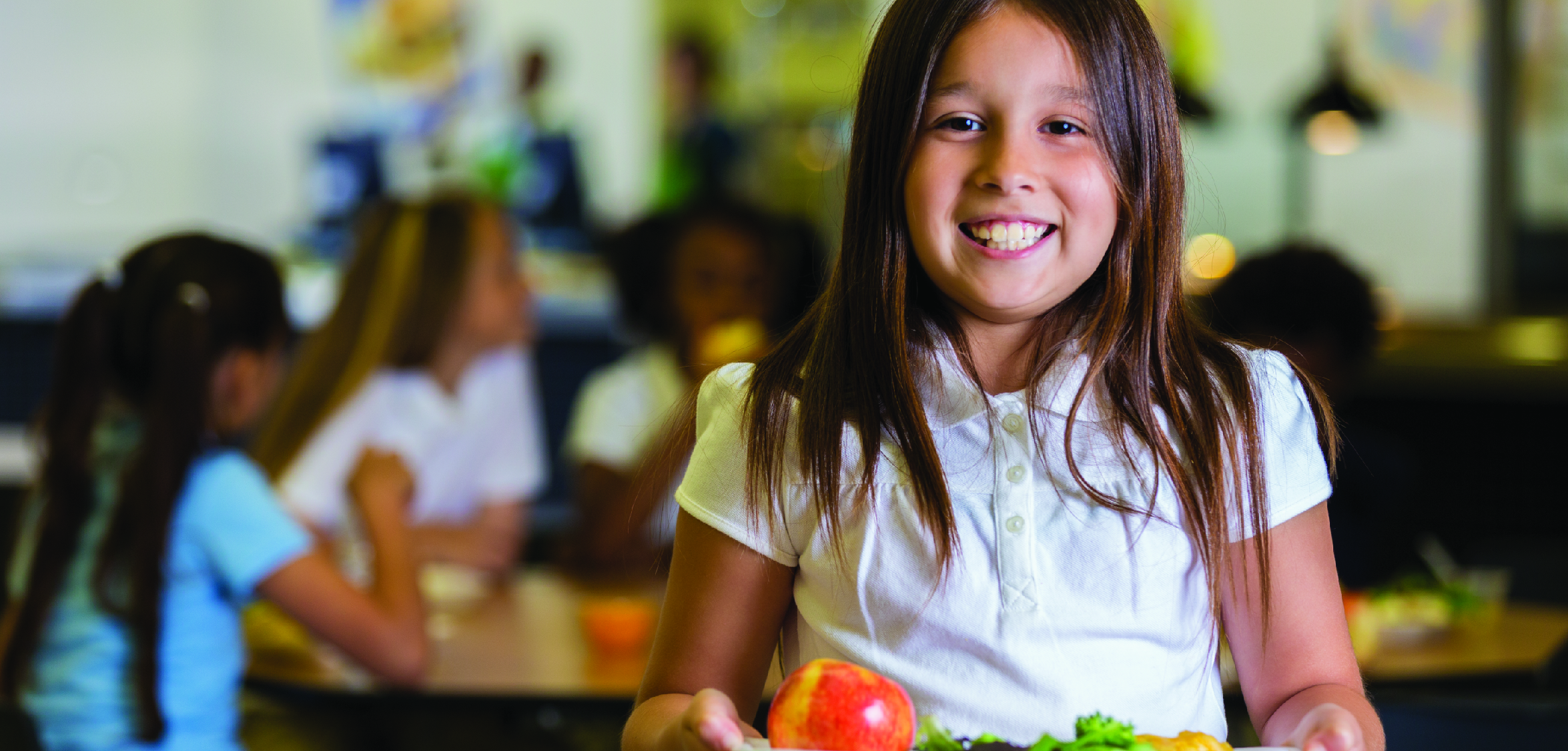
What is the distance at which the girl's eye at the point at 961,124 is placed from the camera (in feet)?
3.12

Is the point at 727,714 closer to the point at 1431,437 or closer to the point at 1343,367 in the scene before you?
the point at 1343,367

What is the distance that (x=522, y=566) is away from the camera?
3.59 meters

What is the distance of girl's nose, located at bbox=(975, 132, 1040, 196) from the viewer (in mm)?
915

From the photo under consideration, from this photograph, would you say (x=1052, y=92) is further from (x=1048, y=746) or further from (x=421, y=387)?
(x=421, y=387)

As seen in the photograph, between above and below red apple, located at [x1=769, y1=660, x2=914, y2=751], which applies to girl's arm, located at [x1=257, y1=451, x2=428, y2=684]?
below

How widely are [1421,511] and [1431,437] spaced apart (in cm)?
24

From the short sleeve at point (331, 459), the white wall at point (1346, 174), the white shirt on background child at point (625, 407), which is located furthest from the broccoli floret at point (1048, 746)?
the white wall at point (1346, 174)

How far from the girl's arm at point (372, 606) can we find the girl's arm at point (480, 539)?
1.64 ft

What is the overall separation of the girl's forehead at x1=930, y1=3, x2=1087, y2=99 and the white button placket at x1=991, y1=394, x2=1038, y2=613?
0.72ft

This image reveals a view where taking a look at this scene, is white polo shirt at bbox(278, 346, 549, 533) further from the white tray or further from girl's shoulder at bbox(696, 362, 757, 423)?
the white tray

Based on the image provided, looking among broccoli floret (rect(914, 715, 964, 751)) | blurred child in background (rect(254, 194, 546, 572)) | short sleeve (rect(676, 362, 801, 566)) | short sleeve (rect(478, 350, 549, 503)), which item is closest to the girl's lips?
short sleeve (rect(676, 362, 801, 566))

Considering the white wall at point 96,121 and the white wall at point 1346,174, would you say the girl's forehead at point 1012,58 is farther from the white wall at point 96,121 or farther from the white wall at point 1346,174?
the white wall at point 96,121

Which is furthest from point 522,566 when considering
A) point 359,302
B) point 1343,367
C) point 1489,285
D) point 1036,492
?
point 1489,285

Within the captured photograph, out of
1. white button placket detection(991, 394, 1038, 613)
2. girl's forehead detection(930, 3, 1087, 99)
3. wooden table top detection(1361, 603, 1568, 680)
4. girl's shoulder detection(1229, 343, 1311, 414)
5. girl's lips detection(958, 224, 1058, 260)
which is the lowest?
wooden table top detection(1361, 603, 1568, 680)
